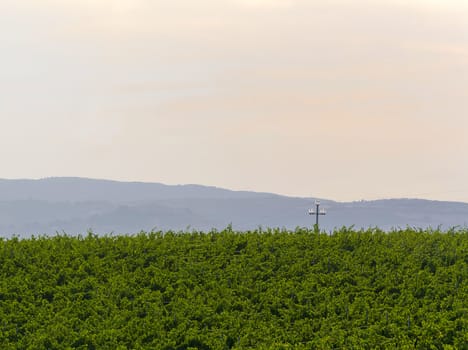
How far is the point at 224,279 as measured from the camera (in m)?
12.3

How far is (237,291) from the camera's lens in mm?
11875

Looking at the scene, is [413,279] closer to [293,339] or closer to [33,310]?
[293,339]

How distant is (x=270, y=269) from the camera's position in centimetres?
1263

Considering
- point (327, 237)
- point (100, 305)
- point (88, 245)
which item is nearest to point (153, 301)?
point (100, 305)

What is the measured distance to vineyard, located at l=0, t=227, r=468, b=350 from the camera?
10.4m

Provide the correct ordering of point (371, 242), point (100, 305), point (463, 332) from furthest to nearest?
1. point (371, 242)
2. point (100, 305)
3. point (463, 332)

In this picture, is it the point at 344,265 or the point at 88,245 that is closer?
the point at 344,265

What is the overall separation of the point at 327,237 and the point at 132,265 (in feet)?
13.7

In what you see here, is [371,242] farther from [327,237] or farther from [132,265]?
[132,265]

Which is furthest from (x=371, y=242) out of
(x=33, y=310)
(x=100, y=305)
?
(x=33, y=310)

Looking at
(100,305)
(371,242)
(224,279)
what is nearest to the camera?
(100,305)

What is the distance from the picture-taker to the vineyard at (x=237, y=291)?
10389 mm

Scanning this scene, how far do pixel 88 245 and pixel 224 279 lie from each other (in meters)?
3.49

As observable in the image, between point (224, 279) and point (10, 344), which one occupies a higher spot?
point (224, 279)
